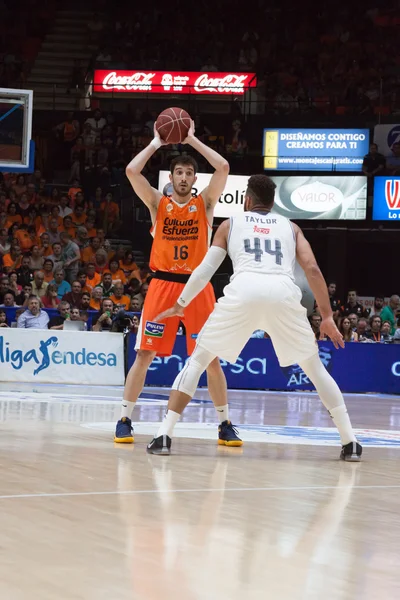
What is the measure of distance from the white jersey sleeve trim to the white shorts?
172 millimetres

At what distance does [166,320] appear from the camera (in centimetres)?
760

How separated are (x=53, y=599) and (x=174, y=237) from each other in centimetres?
486

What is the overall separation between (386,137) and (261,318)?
59.9 feet

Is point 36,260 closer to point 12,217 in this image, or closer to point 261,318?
point 12,217

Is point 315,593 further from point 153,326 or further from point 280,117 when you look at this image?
point 280,117

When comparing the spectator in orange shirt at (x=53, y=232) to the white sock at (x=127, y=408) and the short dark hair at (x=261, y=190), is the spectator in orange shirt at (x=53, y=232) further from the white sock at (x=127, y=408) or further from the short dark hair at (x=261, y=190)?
the short dark hair at (x=261, y=190)

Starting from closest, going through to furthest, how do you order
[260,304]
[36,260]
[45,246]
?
1. [260,304]
2. [36,260]
3. [45,246]

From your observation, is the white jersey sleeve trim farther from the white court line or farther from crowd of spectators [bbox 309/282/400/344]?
crowd of spectators [bbox 309/282/400/344]

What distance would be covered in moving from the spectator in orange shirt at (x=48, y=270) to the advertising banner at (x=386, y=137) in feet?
30.8

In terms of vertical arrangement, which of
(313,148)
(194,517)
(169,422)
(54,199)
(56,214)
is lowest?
(194,517)

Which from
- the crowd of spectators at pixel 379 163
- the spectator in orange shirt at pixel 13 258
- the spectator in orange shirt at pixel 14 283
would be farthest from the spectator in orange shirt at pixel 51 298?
the crowd of spectators at pixel 379 163

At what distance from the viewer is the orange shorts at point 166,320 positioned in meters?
7.57

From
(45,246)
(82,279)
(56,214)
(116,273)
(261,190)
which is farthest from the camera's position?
(56,214)

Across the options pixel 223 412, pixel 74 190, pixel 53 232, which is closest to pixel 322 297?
pixel 223 412
